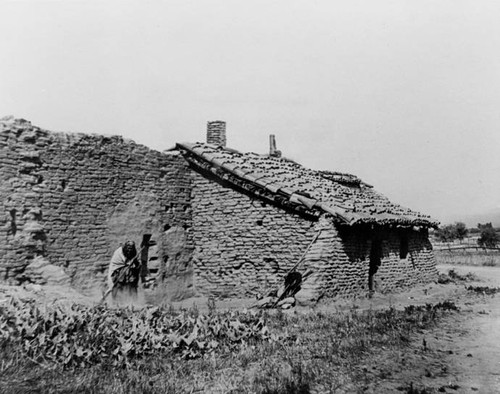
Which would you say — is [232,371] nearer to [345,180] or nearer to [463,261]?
[345,180]

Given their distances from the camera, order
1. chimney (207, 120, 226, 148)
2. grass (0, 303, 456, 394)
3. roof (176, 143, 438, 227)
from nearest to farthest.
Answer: grass (0, 303, 456, 394)
roof (176, 143, 438, 227)
chimney (207, 120, 226, 148)

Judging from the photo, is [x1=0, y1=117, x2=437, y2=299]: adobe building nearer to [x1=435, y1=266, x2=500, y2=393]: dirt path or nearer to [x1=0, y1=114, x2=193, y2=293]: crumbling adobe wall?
[x1=0, y1=114, x2=193, y2=293]: crumbling adobe wall

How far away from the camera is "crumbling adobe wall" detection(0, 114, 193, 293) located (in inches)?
391

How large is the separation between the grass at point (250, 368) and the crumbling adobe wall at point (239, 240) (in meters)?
4.24

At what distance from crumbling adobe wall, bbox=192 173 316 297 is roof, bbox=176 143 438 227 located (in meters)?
0.40

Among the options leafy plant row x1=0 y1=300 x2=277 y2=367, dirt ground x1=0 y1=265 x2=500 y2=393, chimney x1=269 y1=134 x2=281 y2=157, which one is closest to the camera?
dirt ground x1=0 y1=265 x2=500 y2=393

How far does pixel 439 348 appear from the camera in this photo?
737cm

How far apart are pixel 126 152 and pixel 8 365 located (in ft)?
24.4

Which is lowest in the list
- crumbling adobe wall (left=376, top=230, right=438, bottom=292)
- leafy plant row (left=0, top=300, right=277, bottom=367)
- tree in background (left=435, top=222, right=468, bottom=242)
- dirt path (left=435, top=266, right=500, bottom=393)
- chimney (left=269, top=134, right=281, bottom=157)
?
dirt path (left=435, top=266, right=500, bottom=393)

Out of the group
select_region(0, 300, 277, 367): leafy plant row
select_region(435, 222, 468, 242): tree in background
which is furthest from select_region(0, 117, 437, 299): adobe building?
select_region(435, 222, 468, 242): tree in background

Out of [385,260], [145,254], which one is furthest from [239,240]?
[385,260]

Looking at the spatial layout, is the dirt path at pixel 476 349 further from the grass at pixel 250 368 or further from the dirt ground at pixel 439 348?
the grass at pixel 250 368

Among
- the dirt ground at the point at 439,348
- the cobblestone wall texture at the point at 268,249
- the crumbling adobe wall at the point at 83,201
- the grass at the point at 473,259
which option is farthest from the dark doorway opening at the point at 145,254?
the grass at the point at 473,259

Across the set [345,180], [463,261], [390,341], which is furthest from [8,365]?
[463,261]
